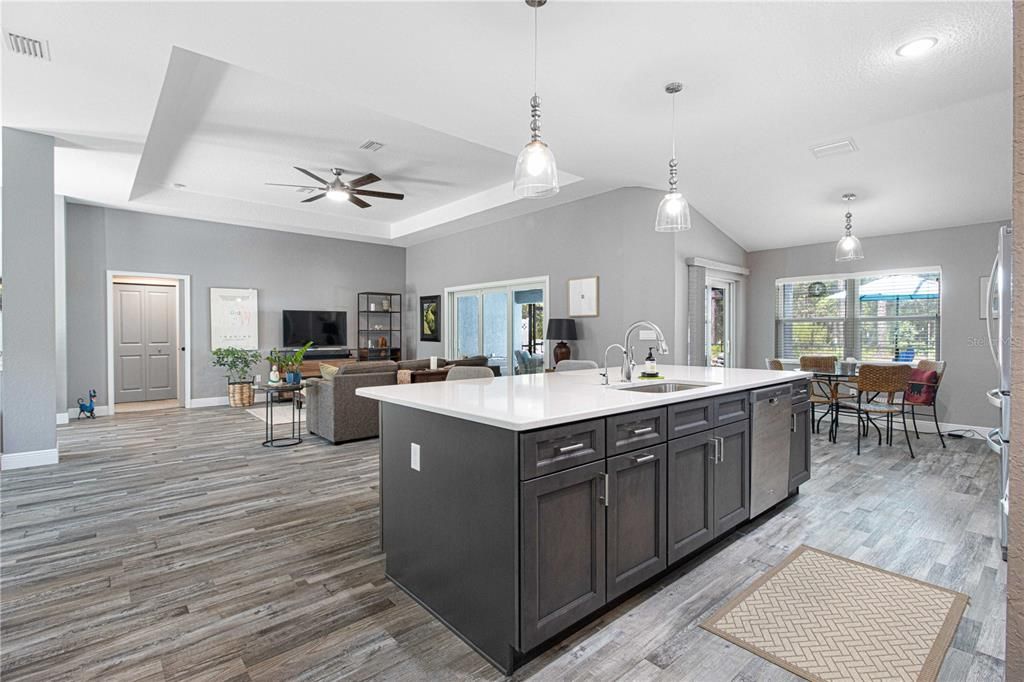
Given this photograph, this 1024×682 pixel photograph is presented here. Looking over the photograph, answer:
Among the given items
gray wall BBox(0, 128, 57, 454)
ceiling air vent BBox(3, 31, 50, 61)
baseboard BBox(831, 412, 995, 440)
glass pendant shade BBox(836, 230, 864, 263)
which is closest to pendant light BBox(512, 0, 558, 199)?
ceiling air vent BBox(3, 31, 50, 61)

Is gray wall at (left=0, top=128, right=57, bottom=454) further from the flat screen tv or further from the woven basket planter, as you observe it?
the flat screen tv

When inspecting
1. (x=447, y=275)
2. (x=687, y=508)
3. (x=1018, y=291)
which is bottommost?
(x=687, y=508)

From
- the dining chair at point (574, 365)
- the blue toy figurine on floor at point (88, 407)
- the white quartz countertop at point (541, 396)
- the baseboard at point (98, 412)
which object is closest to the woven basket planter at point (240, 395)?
the baseboard at point (98, 412)

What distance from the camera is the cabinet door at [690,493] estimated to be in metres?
2.43

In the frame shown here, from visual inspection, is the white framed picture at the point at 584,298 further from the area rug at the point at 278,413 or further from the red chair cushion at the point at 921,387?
the area rug at the point at 278,413

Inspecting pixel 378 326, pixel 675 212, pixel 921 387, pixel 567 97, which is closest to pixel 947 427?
pixel 921 387

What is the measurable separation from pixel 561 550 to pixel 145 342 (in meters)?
9.24

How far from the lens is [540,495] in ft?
6.00

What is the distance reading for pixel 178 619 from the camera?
216 centimetres

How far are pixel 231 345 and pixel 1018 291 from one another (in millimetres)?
9091

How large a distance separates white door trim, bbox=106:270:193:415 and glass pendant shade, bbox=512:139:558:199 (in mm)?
7299

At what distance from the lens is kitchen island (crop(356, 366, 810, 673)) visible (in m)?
1.82

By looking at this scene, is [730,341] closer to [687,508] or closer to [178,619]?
[687,508]

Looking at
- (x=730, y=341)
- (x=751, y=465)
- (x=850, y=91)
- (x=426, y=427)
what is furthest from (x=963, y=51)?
(x=730, y=341)
